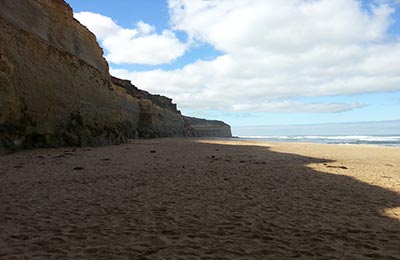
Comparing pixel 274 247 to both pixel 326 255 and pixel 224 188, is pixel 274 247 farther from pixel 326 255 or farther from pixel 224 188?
pixel 224 188

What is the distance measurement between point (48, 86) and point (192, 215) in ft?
37.1

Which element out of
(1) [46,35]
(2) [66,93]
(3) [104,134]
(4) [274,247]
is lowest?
(4) [274,247]

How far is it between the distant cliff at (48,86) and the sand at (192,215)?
4.43m

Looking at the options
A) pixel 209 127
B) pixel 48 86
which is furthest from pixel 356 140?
pixel 48 86

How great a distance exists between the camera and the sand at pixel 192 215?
319 centimetres

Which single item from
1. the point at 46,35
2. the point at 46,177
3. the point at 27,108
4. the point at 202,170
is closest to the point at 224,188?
the point at 202,170

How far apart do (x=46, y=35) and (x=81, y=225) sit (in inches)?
612

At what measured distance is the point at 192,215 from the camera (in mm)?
4465

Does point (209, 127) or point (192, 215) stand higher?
point (209, 127)

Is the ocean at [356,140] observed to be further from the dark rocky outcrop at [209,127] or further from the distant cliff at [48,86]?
the distant cliff at [48,86]

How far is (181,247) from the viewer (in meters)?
3.26

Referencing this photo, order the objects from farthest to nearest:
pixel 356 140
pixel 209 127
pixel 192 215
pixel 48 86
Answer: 1. pixel 209 127
2. pixel 356 140
3. pixel 48 86
4. pixel 192 215

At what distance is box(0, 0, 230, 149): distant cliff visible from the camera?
11.6m

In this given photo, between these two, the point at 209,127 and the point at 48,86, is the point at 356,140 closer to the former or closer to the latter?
the point at 209,127
